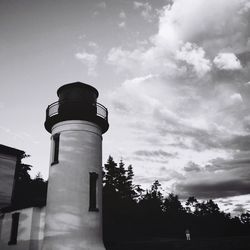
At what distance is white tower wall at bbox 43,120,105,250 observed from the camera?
14.6m

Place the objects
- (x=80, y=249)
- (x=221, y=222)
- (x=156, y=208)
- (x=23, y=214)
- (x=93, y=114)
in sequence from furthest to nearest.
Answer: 1. (x=221, y=222)
2. (x=156, y=208)
3. (x=93, y=114)
4. (x=23, y=214)
5. (x=80, y=249)

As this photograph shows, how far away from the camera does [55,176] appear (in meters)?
16.0

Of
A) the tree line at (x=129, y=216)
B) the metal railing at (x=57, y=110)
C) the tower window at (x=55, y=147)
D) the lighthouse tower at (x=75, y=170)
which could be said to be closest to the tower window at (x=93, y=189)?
the lighthouse tower at (x=75, y=170)

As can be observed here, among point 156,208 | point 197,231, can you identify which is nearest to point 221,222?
point 197,231

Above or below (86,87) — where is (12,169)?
below

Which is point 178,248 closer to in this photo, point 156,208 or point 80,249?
point 80,249

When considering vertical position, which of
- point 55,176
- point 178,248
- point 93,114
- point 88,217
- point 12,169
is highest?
point 93,114

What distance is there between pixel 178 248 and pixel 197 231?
2092 inches

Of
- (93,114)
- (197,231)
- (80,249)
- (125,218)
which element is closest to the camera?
(80,249)

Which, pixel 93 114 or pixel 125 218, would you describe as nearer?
pixel 93 114

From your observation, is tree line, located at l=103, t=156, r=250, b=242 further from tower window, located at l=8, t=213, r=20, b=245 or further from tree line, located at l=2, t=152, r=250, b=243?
tower window, located at l=8, t=213, r=20, b=245

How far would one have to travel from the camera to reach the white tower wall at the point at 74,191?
1464 cm

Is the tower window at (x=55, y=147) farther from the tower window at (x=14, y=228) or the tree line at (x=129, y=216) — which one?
the tree line at (x=129, y=216)

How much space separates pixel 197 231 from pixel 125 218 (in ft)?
93.3
